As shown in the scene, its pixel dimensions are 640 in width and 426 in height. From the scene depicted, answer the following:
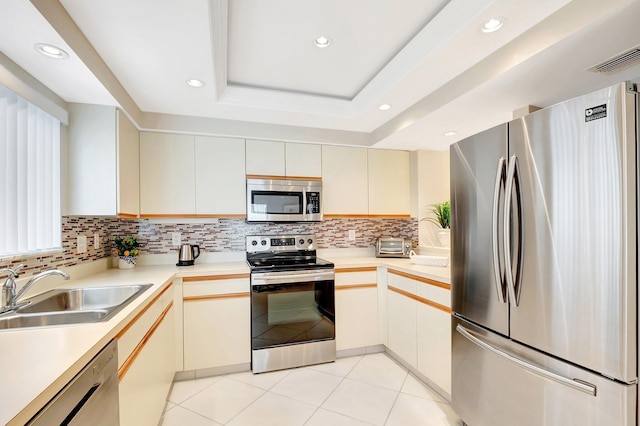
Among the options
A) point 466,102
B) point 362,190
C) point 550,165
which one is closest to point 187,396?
point 362,190

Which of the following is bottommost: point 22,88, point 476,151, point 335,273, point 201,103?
point 335,273

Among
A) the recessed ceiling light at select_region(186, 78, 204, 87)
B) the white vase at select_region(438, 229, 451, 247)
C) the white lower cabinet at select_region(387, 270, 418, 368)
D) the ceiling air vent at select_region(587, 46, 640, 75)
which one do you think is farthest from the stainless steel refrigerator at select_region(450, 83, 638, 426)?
the recessed ceiling light at select_region(186, 78, 204, 87)

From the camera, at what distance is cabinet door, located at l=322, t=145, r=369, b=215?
10.1 ft

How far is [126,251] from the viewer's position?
8.47ft

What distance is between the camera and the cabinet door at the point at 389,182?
3248 millimetres

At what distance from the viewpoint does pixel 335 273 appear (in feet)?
9.06

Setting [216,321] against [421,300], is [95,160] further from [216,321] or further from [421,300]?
[421,300]

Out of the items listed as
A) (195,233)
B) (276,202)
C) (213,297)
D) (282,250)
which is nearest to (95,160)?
(195,233)

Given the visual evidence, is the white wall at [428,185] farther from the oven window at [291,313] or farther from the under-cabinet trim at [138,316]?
the under-cabinet trim at [138,316]

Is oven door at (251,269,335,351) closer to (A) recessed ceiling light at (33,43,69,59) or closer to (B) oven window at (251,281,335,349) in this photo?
(B) oven window at (251,281,335,349)

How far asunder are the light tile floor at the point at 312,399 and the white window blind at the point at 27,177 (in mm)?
1387

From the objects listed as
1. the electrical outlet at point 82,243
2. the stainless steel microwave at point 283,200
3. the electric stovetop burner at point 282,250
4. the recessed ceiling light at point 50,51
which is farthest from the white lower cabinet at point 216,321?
the recessed ceiling light at point 50,51

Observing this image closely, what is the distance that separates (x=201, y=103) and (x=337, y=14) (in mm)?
1308

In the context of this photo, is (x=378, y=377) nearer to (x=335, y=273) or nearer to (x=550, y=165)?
(x=335, y=273)
